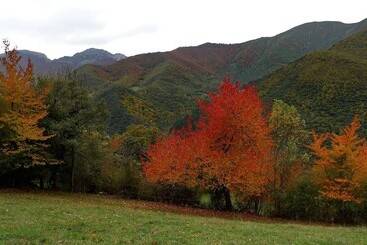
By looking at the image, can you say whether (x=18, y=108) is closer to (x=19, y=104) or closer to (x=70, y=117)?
(x=19, y=104)

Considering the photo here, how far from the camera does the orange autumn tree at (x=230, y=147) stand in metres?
42.5

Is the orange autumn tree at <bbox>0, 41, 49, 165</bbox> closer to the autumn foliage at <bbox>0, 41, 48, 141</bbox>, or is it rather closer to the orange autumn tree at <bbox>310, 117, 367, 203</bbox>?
the autumn foliage at <bbox>0, 41, 48, 141</bbox>

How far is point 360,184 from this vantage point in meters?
45.7

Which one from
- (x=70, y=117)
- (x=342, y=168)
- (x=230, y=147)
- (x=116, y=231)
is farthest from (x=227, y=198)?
(x=116, y=231)

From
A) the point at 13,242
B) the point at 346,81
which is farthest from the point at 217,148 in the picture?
the point at 346,81

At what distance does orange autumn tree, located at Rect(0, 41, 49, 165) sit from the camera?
140ft

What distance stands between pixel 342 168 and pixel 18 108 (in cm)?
3255

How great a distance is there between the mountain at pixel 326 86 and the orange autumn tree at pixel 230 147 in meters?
A: 51.3

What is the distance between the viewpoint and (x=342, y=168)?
46375mm

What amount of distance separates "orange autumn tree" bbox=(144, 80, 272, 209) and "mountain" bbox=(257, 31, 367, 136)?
5128 centimetres

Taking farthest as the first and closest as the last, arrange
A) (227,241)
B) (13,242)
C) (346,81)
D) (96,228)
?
(346,81), (96,228), (227,241), (13,242)

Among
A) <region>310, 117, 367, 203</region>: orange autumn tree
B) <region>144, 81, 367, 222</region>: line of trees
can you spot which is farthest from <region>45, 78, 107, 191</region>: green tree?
<region>310, 117, 367, 203</region>: orange autumn tree

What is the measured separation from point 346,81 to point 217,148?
258 ft

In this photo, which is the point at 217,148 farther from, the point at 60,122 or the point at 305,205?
the point at 60,122
